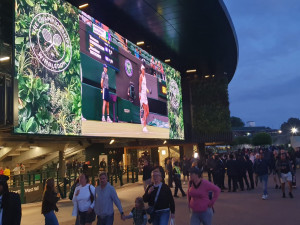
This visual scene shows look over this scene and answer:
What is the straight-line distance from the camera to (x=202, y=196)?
5.69 meters

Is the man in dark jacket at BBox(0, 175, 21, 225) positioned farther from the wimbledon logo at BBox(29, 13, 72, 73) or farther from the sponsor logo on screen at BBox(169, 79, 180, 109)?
the sponsor logo on screen at BBox(169, 79, 180, 109)

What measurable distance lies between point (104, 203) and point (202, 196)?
1920 millimetres

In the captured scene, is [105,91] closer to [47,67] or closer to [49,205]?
[47,67]

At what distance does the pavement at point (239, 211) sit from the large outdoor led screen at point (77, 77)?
3.03m

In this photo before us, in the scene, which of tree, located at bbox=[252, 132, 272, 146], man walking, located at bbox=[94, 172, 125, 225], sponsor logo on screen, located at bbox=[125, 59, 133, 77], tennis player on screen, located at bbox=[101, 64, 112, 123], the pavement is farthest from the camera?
tree, located at bbox=[252, 132, 272, 146]

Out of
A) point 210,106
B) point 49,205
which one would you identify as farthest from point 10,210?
point 210,106

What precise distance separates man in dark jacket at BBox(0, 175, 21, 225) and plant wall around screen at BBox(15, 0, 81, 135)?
6.50 m

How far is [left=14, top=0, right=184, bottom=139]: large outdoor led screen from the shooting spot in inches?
440

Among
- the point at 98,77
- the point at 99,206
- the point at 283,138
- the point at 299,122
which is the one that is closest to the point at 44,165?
the point at 98,77

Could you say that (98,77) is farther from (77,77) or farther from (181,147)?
(181,147)

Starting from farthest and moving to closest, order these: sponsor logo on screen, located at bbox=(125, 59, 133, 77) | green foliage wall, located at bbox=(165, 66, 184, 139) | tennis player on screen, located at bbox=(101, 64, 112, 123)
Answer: green foliage wall, located at bbox=(165, 66, 184, 139) → sponsor logo on screen, located at bbox=(125, 59, 133, 77) → tennis player on screen, located at bbox=(101, 64, 112, 123)

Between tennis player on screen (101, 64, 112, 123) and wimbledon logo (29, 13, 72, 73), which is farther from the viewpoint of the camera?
tennis player on screen (101, 64, 112, 123)

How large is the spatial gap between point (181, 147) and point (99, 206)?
29194 mm

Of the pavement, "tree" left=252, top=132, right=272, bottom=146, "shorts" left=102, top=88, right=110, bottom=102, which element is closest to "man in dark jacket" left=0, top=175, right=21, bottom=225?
the pavement
